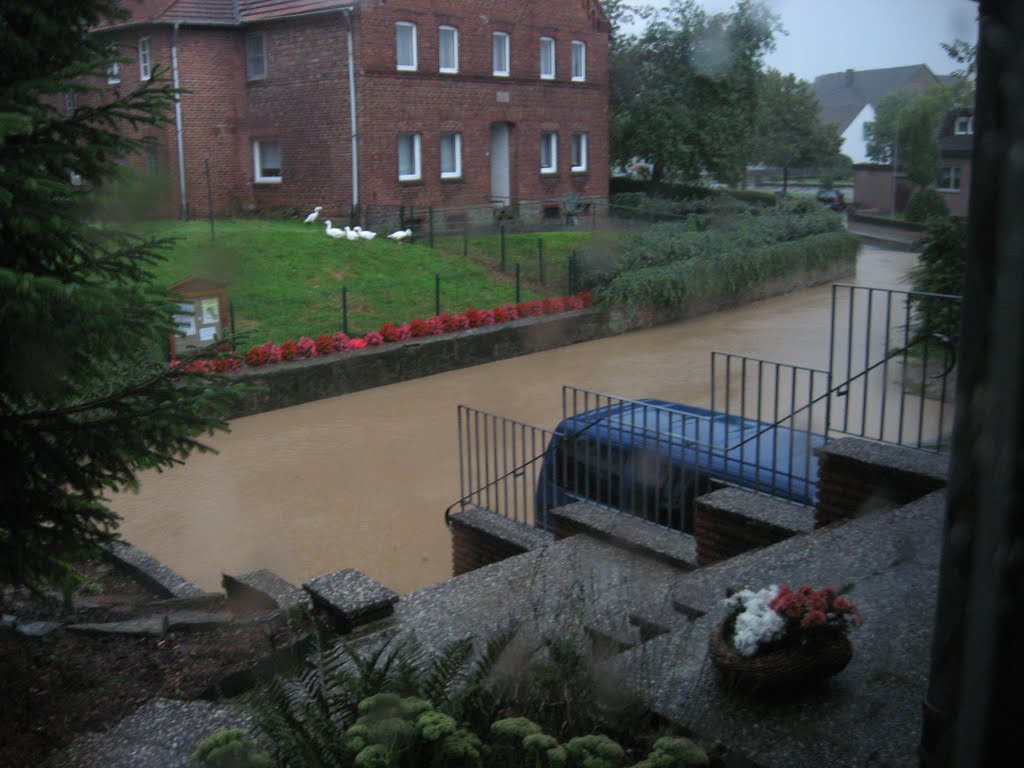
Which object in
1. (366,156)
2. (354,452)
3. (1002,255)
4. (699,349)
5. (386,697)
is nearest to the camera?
(1002,255)

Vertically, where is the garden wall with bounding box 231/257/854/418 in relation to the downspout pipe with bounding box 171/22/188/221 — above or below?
below

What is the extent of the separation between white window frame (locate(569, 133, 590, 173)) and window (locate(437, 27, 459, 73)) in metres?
5.62

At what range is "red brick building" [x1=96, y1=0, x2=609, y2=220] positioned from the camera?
2564 cm

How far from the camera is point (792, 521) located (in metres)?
7.00

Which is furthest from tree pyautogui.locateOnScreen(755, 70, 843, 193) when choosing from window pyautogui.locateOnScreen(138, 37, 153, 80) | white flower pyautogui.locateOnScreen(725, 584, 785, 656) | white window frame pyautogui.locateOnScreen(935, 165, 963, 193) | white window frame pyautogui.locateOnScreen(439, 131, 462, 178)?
white flower pyautogui.locateOnScreen(725, 584, 785, 656)

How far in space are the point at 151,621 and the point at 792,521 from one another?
160 inches

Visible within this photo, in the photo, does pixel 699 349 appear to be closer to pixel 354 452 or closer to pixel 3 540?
pixel 354 452

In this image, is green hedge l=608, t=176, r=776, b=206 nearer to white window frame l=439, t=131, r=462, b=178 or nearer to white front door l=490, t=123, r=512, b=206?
white front door l=490, t=123, r=512, b=206

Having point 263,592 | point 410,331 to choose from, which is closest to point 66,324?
point 263,592

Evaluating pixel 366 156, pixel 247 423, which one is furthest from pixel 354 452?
pixel 366 156

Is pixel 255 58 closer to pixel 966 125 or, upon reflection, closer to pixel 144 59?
pixel 144 59

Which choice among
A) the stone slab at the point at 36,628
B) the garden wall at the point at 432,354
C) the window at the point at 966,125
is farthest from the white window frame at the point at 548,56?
the stone slab at the point at 36,628

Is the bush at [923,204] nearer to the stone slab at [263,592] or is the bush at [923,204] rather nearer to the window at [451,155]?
the window at [451,155]

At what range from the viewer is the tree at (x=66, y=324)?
4879 mm
